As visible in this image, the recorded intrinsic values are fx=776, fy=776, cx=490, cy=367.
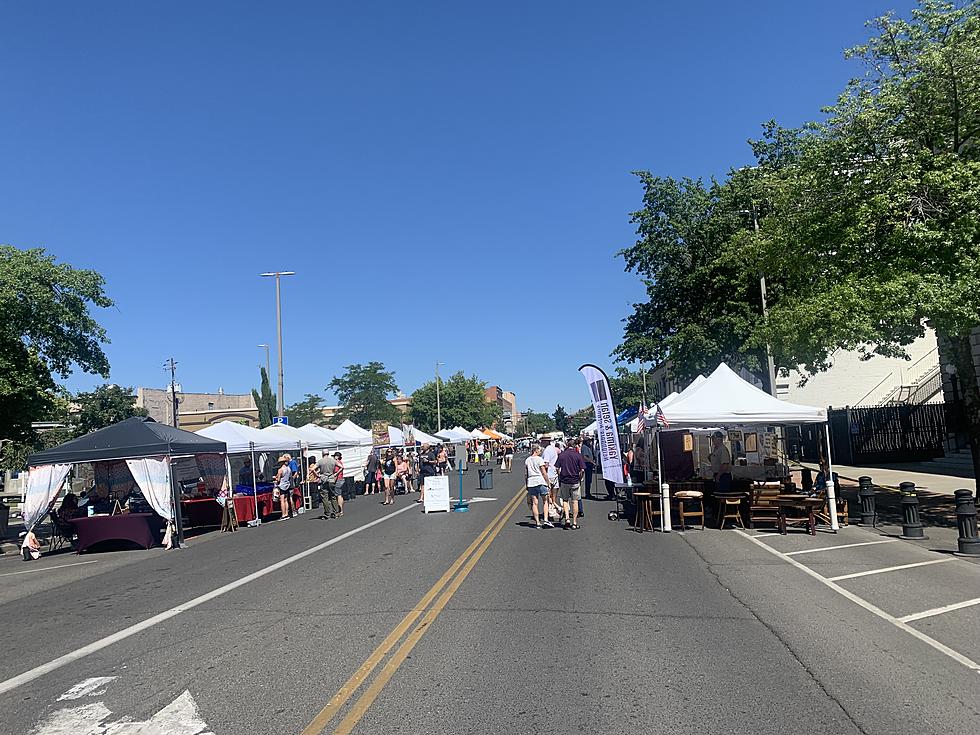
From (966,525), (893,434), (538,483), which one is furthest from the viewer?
(893,434)

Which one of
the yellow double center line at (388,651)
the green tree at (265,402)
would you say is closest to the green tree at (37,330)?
the yellow double center line at (388,651)

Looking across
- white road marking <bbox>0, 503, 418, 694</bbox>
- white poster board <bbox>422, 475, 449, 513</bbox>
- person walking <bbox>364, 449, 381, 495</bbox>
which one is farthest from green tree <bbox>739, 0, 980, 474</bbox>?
person walking <bbox>364, 449, 381, 495</bbox>

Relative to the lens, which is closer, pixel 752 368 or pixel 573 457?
pixel 573 457

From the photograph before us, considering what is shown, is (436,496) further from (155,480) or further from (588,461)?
(155,480)

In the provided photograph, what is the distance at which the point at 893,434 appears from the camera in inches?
1226

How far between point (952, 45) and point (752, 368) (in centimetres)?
1791

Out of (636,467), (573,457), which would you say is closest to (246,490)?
(573,457)

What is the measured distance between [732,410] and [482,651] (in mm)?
10321

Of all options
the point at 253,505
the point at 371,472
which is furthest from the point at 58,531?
the point at 371,472

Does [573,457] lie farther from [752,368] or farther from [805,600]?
[752,368]

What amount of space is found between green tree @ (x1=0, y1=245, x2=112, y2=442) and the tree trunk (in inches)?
826

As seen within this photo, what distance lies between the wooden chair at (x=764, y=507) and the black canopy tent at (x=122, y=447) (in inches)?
449

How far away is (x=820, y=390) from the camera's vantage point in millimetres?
42312

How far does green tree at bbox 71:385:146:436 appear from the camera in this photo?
5134cm
